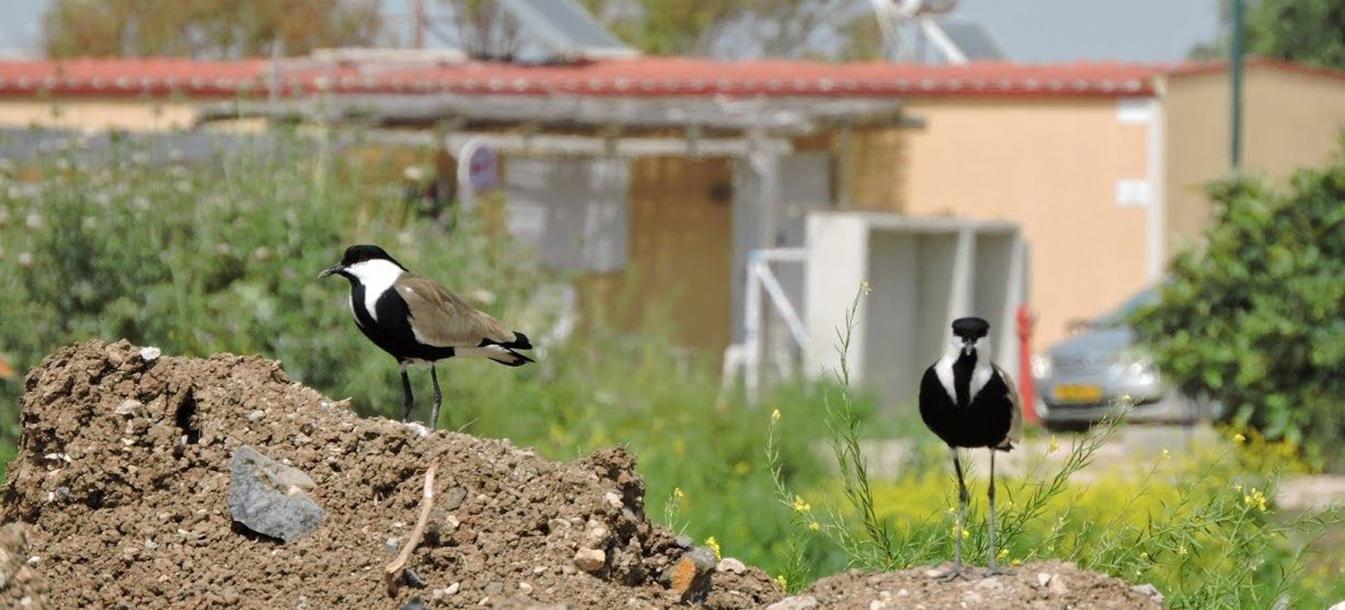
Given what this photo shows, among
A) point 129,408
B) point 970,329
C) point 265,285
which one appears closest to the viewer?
point 970,329

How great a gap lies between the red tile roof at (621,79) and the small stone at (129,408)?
660 inches

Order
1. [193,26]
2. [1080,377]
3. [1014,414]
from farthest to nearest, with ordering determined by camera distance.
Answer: [193,26]
[1080,377]
[1014,414]

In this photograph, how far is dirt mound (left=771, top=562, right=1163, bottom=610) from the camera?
4734mm

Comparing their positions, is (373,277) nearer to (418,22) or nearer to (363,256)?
(363,256)

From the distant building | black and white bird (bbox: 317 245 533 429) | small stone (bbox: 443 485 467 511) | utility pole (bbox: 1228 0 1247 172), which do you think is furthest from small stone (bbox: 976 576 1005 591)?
utility pole (bbox: 1228 0 1247 172)

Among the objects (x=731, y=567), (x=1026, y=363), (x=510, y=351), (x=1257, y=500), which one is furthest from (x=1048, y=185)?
(x=731, y=567)

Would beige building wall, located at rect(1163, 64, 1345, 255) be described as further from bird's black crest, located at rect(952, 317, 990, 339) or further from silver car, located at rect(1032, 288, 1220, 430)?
bird's black crest, located at rect(952, 317, 990, 339)

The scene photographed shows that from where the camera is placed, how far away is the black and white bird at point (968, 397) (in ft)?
15.1

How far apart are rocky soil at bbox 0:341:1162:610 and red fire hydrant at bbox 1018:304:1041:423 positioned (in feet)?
54.5

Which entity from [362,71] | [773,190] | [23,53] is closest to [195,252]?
[773,190]

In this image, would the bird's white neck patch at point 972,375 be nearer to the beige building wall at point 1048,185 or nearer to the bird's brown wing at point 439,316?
the bird's brown wing at point 439,316

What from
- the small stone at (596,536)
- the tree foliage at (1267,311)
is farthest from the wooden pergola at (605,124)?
the small stone at (596,536)

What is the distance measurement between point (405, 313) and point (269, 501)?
24.0 inches

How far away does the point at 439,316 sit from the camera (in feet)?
18.0
